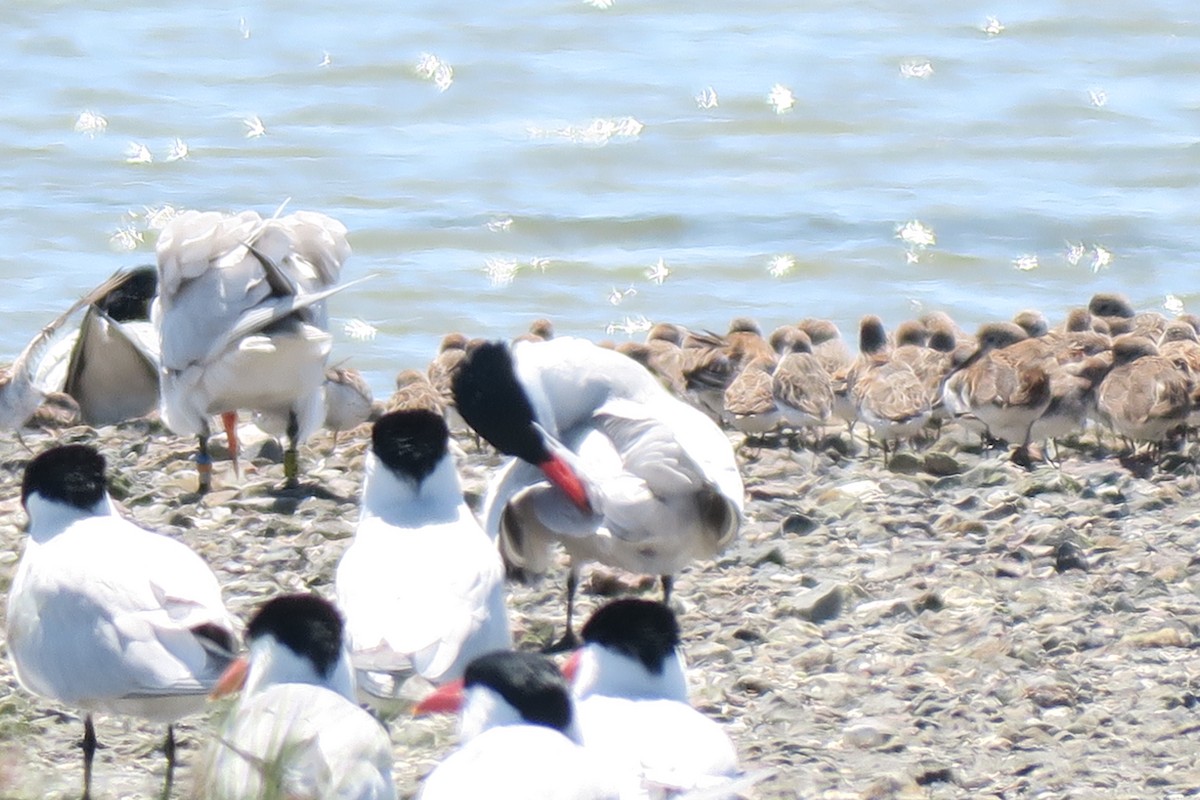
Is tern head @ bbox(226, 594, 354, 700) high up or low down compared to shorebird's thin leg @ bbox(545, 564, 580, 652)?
up

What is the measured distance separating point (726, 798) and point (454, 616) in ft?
3.63

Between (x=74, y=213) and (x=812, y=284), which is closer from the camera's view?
(x=812, y=284)

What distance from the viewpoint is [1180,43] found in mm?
21469

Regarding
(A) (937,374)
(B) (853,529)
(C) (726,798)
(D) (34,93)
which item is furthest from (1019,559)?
(D) (34,93)

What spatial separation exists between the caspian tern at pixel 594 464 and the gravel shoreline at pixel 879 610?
34cm

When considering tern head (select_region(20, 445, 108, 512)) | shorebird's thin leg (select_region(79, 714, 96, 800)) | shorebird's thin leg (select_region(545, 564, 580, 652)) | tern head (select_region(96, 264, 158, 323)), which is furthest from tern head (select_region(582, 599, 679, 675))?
tern head (select_region(96, 264, 158, 323))

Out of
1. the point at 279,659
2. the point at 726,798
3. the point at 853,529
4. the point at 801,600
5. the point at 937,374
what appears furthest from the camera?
the point at 937,374

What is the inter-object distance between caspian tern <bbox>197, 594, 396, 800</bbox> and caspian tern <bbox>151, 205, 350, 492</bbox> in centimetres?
343

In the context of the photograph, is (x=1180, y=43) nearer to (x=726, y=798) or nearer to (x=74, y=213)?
(x=74, y=213)

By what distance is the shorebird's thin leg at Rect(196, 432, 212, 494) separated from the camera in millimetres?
8445

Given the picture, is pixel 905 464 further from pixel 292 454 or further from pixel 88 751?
pixel 88 751

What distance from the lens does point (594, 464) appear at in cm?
666

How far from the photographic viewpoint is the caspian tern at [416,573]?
5.12 metres

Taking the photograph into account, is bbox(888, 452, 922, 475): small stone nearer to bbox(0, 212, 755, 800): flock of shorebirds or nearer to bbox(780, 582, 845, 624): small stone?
bbox(780, 582, 845, 624): small stone
